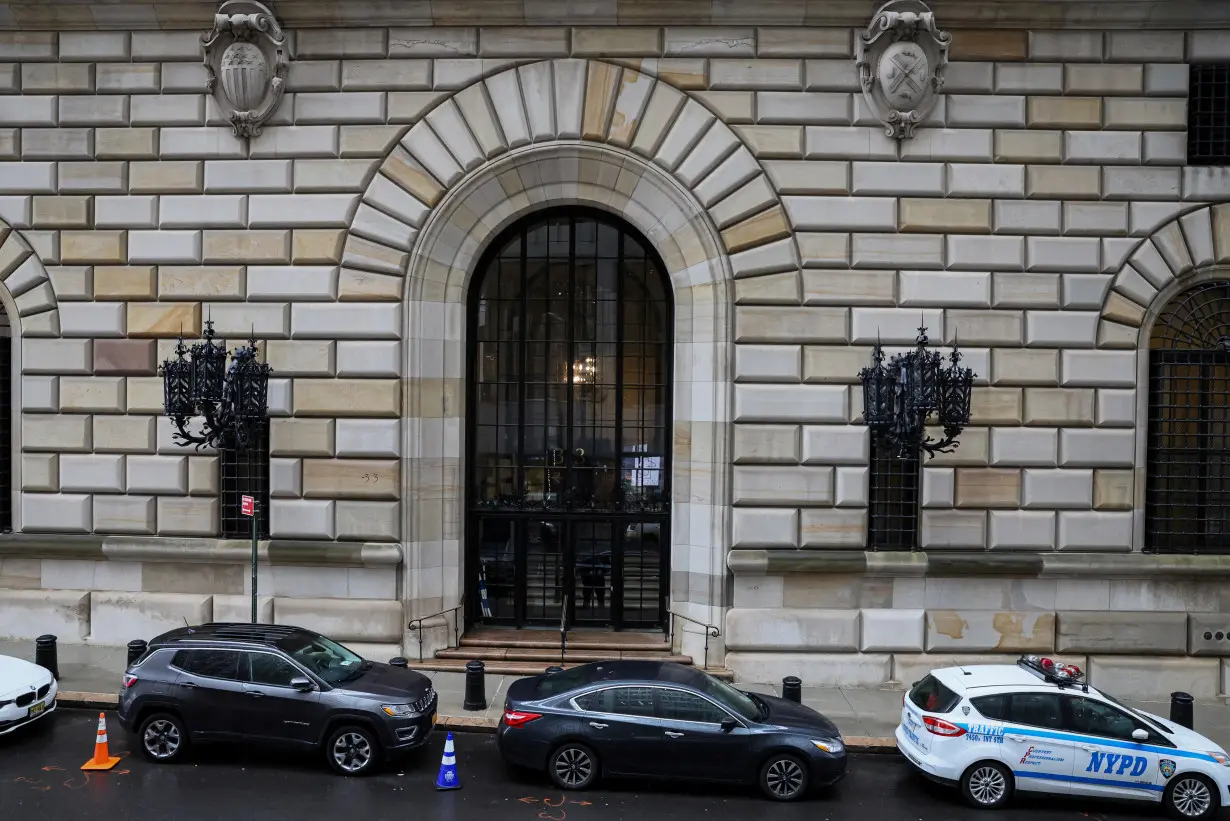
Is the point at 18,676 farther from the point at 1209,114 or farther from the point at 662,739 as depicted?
the point at 1209,114

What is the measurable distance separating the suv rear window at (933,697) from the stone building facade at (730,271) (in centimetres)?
322

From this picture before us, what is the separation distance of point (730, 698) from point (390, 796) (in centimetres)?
432

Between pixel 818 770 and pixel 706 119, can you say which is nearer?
pixel 818 770

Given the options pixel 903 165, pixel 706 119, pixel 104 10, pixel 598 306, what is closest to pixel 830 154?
pixel 903 165

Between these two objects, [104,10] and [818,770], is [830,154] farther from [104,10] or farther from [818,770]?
[104,10]

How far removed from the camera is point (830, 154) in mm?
14875

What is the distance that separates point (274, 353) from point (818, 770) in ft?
35.7

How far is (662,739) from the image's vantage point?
1072 centimetres

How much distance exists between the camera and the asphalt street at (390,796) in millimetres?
10188

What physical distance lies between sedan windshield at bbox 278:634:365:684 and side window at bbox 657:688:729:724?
4177mm

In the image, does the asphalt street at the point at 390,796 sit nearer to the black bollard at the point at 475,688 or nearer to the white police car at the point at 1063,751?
the white police car at the point at 1063,751

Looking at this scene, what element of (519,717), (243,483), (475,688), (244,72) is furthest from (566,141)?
(519,717)

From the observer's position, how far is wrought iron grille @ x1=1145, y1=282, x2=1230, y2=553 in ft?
49.7

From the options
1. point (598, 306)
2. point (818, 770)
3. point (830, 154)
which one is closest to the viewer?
point (818, 770)
